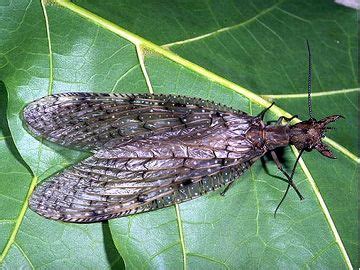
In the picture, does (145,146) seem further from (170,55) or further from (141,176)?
(170,55)

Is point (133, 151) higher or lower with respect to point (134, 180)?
higher

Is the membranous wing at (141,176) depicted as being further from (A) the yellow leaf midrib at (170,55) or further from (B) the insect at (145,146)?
Answer: (A) the yellow leaf midrib at (170,55)

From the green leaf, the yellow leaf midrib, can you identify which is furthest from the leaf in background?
the yellow leaf midrib

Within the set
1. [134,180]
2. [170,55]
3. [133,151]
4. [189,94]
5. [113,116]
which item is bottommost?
[134,180]

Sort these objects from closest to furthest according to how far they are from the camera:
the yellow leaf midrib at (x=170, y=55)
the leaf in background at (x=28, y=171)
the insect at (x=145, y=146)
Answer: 1. the leaf in background at (x=28, y=171)
2. the yellow leaf midrib at (x=170, y=55)
3. the insect at (x=145, y=146)

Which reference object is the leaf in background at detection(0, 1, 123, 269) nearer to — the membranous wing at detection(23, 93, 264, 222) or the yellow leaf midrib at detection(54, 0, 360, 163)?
the membranous wing at detection(23, 93, 264, 222)

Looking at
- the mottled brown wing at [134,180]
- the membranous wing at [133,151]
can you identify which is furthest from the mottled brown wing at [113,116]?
the mottled brown wing at [134,180]

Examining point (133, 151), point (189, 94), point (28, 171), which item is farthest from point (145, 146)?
point (28, 171)

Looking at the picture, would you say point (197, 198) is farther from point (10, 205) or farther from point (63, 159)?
point (10, 205)

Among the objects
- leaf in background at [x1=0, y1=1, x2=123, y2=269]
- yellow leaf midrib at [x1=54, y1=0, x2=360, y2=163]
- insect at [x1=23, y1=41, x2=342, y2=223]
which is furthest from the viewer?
insect at [x1=23, y1=41, x2=342, y2=223]
